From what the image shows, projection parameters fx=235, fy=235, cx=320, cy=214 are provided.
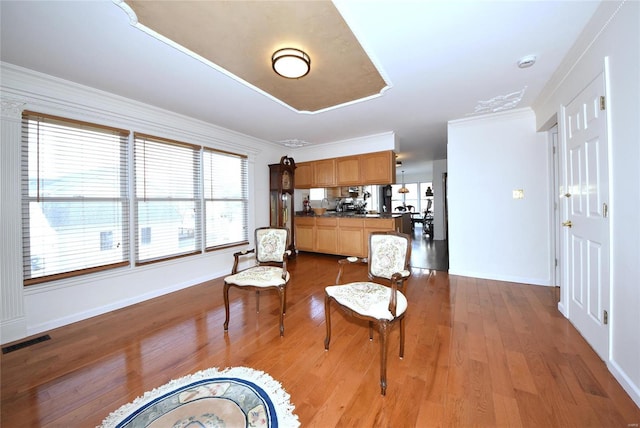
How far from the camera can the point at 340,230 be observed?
16.6 ft

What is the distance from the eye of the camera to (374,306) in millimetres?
1625

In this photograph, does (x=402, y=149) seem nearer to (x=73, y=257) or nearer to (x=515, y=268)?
(x=515, y=268)

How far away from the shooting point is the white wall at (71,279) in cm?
211

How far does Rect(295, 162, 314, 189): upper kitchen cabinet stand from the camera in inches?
216

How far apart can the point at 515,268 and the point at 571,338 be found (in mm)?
1654

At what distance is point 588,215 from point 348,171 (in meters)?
3.53

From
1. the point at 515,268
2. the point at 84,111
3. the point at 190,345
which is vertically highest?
the point at 84,111

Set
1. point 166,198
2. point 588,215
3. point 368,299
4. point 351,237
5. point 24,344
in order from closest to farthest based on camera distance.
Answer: point 368,299 < point 588,215 < point 24,344 < point 166,198 < point 351,237

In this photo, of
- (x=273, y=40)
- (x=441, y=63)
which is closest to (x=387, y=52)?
(x=441, y=63)

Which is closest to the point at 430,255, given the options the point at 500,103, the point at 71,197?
the point at 500,103

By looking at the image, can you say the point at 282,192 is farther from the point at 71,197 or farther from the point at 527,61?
the point at 527,61

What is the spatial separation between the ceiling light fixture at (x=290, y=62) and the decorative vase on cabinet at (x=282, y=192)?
293 cm

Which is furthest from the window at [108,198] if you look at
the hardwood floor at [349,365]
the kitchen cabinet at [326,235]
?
the kitchen cabinet at [326,235]

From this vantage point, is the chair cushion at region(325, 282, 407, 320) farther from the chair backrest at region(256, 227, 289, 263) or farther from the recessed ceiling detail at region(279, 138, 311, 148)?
the recessed ceiling detail at region(279, 138, 311, 148)
